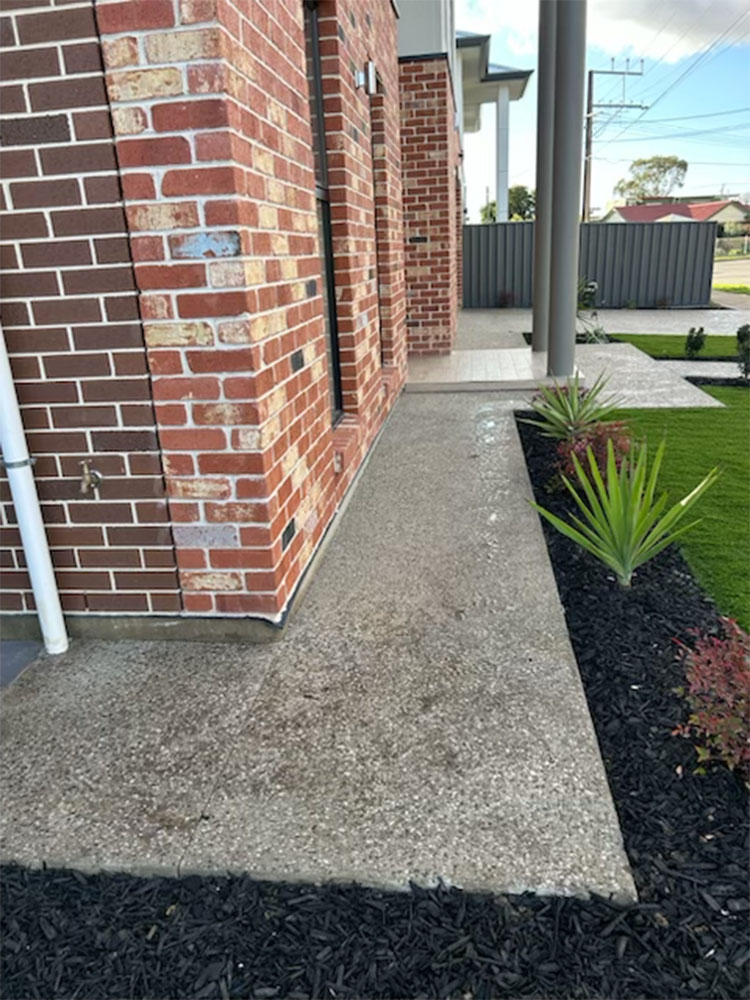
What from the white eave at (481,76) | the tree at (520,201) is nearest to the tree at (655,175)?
the tree at (520,201)

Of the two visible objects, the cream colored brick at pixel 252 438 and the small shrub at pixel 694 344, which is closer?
the cream colored brick at pixel 252 438

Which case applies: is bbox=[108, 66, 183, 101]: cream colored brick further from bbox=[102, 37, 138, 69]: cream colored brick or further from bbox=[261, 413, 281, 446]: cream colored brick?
bbox=[261, 413, 281, 446]: cream colored brick

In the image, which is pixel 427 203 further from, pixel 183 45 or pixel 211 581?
pixel 211 581

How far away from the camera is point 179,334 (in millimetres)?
2482

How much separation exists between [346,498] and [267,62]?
2257 mm

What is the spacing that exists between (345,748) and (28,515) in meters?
1.40

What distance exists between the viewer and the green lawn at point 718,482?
131 inches

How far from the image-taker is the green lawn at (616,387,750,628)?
3.32 m

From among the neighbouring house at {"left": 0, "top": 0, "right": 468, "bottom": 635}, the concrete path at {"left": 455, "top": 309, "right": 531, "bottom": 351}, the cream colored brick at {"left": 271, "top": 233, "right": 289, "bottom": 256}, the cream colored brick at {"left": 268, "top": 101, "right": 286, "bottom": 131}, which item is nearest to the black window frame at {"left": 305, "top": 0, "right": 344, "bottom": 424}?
the neighbouring house at {"left": 0, "top": 0, "right": 468, "bottom": 635}

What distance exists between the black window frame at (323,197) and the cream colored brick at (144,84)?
184 centimetres

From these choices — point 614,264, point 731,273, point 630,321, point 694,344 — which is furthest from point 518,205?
point 694,344

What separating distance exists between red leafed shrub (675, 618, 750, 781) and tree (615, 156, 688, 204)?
9052cm

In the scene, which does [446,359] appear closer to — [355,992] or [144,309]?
[144,309]

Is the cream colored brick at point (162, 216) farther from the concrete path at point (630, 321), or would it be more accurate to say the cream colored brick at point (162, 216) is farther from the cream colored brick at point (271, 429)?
the concrete path at point (630, 321)
